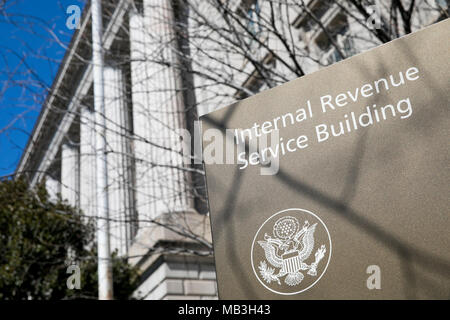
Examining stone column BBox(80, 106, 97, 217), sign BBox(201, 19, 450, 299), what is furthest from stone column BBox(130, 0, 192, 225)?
sign BBox(201, 19, 450, 299)

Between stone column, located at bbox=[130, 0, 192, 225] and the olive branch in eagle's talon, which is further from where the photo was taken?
stone column, located at bbox=[130, 0, 192, 225]

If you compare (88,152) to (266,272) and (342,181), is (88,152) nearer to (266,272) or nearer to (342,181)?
(266,272)

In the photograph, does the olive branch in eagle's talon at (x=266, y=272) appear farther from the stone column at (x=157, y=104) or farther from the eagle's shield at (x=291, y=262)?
the stone column at (x=157, y=104)

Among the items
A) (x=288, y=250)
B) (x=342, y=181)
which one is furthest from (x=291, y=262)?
(x=342, y=181)

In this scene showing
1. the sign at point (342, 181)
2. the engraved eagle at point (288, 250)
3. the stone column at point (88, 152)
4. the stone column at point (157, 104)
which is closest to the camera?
the sign at point (342, 181)

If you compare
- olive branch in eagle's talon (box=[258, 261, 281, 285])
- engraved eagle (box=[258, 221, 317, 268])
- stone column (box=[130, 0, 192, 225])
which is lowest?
olive branch in eagle's talon (box=[258, 261, 281, 285])

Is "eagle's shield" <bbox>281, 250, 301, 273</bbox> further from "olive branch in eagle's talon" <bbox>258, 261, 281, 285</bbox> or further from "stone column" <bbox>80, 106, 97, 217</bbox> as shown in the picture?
"stone column" <bbox>80, 106, 97, 217</bbox>

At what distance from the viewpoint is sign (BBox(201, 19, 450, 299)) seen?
1689 millimetres

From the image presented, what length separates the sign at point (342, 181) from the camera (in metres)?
1.69

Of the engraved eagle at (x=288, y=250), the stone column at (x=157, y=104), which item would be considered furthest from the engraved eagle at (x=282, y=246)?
the stone column at (x=157, y=104)

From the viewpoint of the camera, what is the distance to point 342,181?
5.93 feet

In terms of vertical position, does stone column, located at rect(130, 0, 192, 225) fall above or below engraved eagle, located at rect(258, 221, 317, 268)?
above

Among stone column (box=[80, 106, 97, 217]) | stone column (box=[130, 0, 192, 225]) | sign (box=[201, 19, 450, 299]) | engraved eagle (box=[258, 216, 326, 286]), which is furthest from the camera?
stone column (box=[80, 106, 97, 217])
